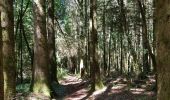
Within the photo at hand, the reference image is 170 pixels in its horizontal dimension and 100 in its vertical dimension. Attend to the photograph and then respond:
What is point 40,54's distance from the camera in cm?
1806

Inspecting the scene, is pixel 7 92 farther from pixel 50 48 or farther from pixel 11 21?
pixel 50 48

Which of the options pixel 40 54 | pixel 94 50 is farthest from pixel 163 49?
pixel 94 50

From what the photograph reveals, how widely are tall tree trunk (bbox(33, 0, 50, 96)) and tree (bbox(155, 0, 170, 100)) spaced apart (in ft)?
45.0

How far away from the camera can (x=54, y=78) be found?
1043 inches

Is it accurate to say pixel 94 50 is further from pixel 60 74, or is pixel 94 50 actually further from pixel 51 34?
pixel 60 74

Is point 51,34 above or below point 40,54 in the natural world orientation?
above

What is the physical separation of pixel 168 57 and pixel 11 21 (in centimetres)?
467

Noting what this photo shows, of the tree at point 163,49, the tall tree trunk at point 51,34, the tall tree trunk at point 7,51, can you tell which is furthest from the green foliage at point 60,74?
the tree at point 163,49

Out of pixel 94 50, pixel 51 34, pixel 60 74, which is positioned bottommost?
pixel 60 74

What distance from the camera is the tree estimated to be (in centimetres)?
387

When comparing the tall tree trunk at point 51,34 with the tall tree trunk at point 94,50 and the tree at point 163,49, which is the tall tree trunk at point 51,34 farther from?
the tree at point 163,49

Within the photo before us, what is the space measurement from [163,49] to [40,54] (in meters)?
14.5

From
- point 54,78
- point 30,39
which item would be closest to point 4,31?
point 54,78

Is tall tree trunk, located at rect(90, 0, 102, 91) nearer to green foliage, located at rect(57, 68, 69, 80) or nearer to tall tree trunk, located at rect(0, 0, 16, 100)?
tall tree trunk, located at rect(0, 0, 16, 100)
